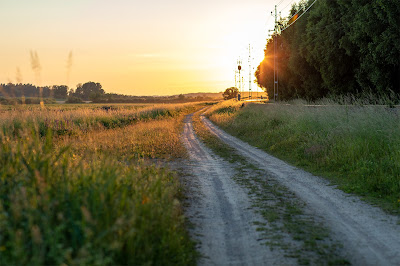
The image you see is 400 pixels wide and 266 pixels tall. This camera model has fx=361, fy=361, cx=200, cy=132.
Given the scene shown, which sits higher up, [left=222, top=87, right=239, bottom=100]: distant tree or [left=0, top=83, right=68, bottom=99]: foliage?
[left=222, top=87, right=239, bottom=100]: distant tree

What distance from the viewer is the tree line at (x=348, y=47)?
22.0 m

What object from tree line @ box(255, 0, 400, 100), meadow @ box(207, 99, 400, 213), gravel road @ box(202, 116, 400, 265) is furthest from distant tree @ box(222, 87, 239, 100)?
gravel road @ box(202, 116, 400, 265)

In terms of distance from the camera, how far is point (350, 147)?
12.3 metres

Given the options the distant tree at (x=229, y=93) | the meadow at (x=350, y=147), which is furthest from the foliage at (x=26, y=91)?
the distant tree at (x=229, y=93)

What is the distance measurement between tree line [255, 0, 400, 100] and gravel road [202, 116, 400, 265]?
1199 centimetres

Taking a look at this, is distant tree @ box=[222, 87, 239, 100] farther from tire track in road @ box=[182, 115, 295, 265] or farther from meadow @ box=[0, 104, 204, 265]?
meadow @ box=[0, 104, 204, 265]

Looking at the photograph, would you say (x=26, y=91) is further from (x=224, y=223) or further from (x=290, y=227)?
(x=290, y=227)

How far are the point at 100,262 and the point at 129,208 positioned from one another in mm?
1397

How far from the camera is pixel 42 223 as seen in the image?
4289mm

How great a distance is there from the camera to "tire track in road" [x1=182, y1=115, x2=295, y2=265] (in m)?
5.24

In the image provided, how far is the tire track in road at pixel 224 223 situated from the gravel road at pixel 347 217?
6cm

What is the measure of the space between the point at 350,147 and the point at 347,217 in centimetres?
589

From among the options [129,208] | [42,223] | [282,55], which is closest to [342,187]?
[129,208]

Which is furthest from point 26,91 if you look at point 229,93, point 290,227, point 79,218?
point 229,93
